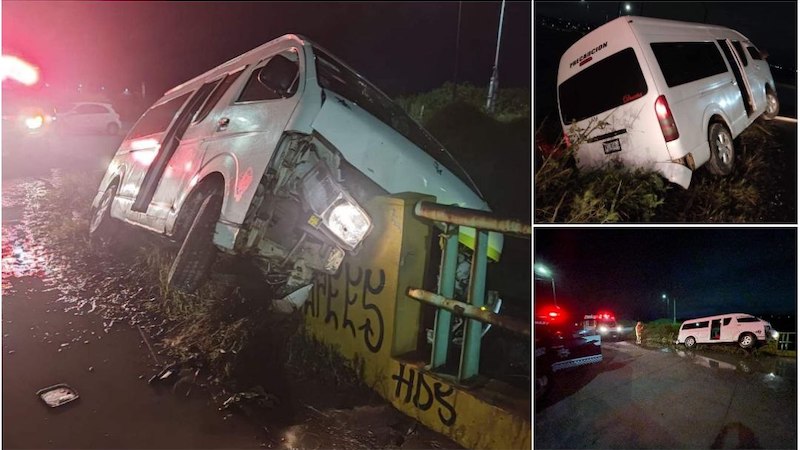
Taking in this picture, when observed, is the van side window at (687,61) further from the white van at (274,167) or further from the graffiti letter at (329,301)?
the graffiti letter at (329,301)

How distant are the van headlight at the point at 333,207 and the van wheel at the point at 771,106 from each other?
2219mm

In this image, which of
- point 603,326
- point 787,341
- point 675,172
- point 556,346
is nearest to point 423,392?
point 556,346

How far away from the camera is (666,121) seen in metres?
2.41

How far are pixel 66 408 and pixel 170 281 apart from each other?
639 mm

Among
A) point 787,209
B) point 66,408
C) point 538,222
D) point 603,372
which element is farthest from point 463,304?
point 787,209

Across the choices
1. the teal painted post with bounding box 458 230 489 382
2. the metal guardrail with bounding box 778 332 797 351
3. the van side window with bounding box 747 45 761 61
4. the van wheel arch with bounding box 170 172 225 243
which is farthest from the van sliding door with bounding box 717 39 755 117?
the van wheel arch with bounding box 170 172 225 243

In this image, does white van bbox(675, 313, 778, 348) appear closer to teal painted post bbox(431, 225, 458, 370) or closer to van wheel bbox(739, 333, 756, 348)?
van wheel bbox(739, 333, 756, 348)

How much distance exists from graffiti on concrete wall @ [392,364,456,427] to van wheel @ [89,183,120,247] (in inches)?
61.7

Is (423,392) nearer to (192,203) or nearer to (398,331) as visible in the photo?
(398,331)

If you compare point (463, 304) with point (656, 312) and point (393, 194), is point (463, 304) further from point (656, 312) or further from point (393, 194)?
point (656, 312)

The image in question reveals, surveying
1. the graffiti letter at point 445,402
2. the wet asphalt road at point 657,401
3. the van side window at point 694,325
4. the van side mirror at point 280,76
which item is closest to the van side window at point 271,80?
the van side mirror at point 280,76

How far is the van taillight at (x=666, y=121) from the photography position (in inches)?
95.0

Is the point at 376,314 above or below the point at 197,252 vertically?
below

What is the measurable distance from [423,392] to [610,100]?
5.64 ft
